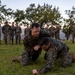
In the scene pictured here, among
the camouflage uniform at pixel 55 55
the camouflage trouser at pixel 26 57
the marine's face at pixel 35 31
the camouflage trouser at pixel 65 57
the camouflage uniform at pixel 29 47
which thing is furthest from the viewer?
the camouflage trouser at pixel 26 57

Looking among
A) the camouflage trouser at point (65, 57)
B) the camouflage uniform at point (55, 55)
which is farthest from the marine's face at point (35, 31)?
the camouflage trouser at point (65, 57)

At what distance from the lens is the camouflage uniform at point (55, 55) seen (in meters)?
7.38

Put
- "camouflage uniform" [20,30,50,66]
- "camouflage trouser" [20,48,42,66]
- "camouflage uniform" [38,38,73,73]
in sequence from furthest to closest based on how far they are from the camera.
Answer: "camouflage trouser" [20,48,42,66], "camouflage uniform" [20,30,50,66], "camouflage uniform" [38,38,73,73]

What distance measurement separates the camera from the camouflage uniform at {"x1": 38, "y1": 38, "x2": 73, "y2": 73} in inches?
290

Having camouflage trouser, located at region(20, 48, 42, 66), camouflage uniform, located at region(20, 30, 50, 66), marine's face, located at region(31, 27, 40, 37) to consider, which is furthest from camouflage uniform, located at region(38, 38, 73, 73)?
camouflage trouser, located at region(20, 48, 42, 66)

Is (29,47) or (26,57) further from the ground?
(29,47)

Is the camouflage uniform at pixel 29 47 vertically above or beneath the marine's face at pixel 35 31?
beneath

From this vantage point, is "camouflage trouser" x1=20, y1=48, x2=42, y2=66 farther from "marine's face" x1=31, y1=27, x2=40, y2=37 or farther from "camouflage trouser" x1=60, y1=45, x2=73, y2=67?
"marine's face" x1=31, y1=27, x2=40, y2=37

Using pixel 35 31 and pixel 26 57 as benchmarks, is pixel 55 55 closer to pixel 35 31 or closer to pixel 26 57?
pixel 35 31

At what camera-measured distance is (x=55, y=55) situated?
767cm

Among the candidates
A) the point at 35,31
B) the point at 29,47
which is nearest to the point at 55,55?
the point at 35,31

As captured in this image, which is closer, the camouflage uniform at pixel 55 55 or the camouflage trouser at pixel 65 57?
the camouflage uniform at pixel 55 55

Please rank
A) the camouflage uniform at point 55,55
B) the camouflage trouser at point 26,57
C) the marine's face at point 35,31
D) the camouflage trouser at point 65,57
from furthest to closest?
the camouflage trouser at point 26,57 < the camouflage trouser at point 65,57 < the marine's face at point 35,31 < the camouflage uniform at point 55,55

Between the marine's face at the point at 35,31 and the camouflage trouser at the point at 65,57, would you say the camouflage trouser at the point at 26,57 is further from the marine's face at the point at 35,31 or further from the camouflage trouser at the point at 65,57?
the marine's face at the point at 35,31
